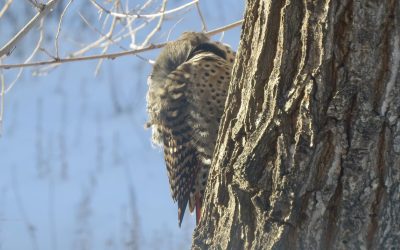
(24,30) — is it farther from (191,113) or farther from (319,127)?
(319,127)

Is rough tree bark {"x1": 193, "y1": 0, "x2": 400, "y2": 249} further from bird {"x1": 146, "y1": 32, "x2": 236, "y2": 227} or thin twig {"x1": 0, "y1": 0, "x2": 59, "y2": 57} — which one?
bird {"x1": 146, "y1": 32, "x2": 236, "y2": 227}

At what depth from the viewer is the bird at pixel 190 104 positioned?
4.03 metres

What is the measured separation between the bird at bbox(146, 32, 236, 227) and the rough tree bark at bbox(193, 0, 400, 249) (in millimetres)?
1856

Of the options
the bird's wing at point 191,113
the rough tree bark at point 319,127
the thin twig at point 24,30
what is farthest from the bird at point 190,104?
the rough tree bark at point 319,127

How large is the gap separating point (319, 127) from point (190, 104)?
85.2 inches

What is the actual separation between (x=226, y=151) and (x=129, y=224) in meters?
5.07

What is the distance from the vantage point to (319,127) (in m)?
1.96

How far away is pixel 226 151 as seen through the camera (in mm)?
2205

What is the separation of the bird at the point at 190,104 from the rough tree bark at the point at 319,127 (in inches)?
73.1

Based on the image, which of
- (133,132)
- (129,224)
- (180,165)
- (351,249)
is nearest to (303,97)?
(351,249)

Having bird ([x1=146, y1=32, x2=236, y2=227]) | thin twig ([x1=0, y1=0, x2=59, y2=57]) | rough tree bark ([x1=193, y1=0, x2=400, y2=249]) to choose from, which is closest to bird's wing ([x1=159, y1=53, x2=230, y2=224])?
bird ([x1=146, y1=32, x2=236, y2=227])

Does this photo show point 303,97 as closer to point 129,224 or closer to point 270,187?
point 270,187

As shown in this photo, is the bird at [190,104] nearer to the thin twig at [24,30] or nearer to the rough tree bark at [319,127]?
the thin twig at [24,30]

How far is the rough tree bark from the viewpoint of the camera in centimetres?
189
